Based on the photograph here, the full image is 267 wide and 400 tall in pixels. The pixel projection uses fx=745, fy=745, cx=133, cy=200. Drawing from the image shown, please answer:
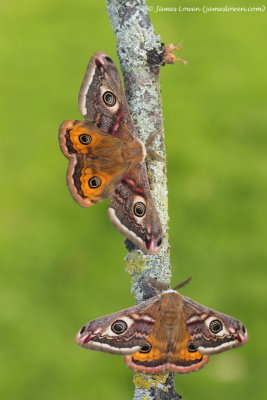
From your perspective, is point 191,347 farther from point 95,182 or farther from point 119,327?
point 95,182

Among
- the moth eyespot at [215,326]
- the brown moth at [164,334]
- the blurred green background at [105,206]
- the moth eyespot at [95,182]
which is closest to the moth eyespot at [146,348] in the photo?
the brown moth at [164,334]

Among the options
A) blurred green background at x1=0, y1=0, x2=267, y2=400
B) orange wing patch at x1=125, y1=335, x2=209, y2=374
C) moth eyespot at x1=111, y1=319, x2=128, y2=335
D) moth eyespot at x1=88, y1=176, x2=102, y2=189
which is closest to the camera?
orange wing patch at x1=125, y1=335, x2=209, y2=374

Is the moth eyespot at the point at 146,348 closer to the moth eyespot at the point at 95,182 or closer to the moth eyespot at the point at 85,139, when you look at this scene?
the moth eyespot at the point at 95,182

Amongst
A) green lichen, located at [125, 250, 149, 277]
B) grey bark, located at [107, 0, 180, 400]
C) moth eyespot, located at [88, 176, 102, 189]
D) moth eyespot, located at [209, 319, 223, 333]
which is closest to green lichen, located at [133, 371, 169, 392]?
grey bark, located at [107, 0, 180, 400]

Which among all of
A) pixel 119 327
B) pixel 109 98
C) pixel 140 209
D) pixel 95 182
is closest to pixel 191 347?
pixel 119 327

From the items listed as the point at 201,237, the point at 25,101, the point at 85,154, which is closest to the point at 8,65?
the point at 25,101

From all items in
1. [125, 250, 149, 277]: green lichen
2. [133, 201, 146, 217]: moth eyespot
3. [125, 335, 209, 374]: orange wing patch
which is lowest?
[125, 335, 209, 374]: orange wing patch

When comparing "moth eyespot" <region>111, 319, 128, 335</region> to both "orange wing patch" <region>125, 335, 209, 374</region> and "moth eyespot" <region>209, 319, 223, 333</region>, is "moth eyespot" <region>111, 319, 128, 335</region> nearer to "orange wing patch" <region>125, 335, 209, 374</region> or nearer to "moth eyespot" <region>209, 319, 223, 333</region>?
"orange wing patch" <region>125, 335, 209, 374</region>

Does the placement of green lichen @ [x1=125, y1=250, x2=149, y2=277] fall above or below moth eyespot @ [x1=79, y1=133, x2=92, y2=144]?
below
